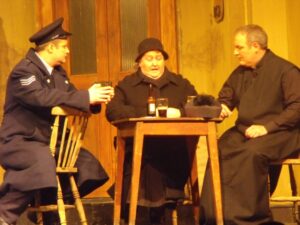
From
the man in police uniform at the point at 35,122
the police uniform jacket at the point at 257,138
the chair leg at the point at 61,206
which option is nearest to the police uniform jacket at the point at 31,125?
the man in police uniform at the point at 35,122

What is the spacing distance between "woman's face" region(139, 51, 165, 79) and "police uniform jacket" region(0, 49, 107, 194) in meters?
0.71

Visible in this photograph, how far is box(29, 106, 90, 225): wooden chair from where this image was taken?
3898mm

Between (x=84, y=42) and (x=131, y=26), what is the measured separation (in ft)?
1.40

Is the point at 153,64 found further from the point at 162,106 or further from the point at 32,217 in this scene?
the point at 32,217

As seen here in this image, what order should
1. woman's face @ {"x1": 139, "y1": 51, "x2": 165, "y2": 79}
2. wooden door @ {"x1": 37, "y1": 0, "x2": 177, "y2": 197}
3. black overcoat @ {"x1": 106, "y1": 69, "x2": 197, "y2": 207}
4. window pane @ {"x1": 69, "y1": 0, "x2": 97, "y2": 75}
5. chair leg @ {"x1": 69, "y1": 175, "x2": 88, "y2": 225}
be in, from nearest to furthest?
chair leg @ {"x1": 69, "y1": 175, "x2": 88, "y2": 225}, black overcoat @ {"x1": 106, "y1": 69, "x2": 197, "y2": 207}, woman's face @ {"x1": 139, "y1": 51, "x2": 165, "y2": 79}, wooden door @ {"x1": 37, "y1": 0, "x2": 177, "y2": 197}, window pane @ {"x1": 69, "y1": 0, "x2": 97, "y2": 75}

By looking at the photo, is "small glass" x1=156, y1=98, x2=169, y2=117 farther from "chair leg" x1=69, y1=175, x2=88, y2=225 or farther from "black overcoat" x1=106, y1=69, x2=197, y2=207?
"chair leg" x1=69, y1=175, x2=88, y2=225

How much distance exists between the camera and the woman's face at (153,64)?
4.58m

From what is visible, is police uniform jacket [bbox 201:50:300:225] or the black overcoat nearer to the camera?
police uniform jacket [bbox 201:50:300:225]

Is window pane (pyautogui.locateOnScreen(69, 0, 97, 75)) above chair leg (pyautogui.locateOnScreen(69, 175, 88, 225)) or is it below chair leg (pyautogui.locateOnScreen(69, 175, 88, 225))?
above

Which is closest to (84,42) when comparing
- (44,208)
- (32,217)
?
(32,217)

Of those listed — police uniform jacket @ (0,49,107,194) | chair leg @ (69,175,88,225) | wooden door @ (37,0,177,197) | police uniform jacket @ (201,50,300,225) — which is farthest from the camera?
wooden door @ (37,0,177,197)

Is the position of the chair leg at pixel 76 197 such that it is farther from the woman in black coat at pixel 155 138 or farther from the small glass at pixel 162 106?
the small glass at pixel 162 106

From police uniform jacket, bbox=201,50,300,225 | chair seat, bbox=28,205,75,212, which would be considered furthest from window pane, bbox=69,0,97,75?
chair seat, bbox=28,205,75,212

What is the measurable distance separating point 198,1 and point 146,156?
188 centimetres
